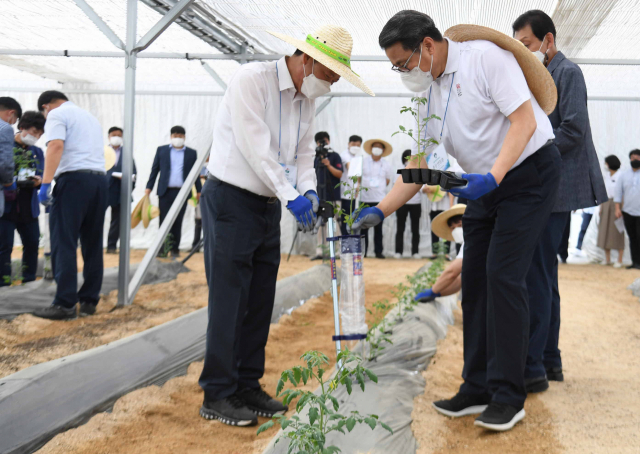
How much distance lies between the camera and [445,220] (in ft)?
13.3

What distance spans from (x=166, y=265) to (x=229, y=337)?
162 inches

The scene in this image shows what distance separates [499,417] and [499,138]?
1.02m

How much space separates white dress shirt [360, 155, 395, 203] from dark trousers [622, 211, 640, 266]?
3477 millimetres

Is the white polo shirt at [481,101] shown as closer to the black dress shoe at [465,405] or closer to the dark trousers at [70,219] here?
the black dress shoe at [465,405]

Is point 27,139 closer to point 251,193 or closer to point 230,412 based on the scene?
point 251,193

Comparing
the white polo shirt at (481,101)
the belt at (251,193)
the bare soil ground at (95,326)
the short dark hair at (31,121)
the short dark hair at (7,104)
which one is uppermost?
the short dark hair at (7,104)

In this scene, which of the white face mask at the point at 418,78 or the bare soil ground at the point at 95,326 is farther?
the bare soil ground at the point at 95,326

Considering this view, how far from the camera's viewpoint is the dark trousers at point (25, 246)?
16.1 feet

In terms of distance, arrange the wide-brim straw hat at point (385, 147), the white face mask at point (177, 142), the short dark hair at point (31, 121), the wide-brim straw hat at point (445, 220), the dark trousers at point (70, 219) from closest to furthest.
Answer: the wide-brim straw hat at point (445, 220), the dark trousers at point (70, 219), the short dark hair at point (31, 121), the white face mask at point (177, 142), the wide-brim straw hat at point (385, 147)

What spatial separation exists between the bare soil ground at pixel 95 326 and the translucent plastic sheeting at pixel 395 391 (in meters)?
1.59

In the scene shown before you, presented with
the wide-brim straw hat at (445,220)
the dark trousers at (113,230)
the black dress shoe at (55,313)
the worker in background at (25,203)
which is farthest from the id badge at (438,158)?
the dark trousers at (113,230)

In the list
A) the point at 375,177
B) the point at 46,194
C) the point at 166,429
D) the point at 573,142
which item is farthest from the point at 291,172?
the point at 375,177

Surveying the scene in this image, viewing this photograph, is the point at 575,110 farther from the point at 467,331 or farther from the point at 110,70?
the point at 110,70

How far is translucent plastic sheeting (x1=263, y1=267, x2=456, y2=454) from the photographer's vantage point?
6.35ft
